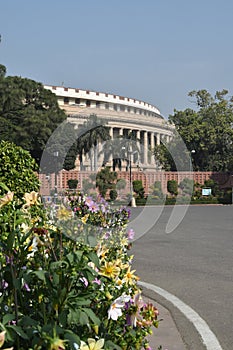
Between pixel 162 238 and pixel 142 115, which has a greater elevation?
pixel 142 115

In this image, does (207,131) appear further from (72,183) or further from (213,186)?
(72,183)

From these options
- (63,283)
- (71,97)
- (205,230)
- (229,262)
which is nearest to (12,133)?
(205,230)

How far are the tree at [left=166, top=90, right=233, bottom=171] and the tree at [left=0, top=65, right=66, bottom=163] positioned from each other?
12459 millimetres

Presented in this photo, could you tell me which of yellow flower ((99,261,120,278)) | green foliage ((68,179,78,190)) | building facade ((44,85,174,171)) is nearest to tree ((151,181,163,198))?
building facade ((44,85,174,171))

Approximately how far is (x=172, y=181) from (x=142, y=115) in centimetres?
936

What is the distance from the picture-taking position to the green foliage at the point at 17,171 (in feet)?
19.1

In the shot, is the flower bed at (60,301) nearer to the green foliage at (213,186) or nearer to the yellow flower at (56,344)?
the yellow flower at (56,344)

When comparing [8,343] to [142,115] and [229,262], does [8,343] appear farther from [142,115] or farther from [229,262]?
[142,115]

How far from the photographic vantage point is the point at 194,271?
8.13 metres

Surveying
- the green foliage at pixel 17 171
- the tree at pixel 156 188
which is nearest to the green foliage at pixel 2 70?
the tree at pixel 156 188

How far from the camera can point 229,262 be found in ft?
29.4

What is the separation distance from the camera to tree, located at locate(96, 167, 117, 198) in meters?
32.7

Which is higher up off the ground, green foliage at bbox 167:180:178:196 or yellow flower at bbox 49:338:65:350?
green foliage at bbox 167:180:178:196

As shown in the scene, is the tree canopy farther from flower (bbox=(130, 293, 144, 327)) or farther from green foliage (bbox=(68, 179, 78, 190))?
flower (bbox=(130, 293, 144, 327))
